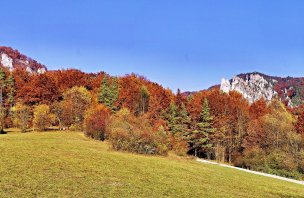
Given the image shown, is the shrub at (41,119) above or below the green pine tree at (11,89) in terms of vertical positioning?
below

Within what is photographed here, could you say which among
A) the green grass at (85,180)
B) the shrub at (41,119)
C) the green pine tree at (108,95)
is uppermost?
the green pine tree at (108,95)

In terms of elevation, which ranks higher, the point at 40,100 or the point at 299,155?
the point at 40,100

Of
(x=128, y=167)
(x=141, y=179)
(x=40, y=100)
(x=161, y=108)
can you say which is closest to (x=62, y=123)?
(x=40, y=100)

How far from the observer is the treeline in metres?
48.6

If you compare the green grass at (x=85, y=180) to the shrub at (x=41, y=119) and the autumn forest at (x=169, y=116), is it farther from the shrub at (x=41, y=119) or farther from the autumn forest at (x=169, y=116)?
the shrub at (x=41, y=119)

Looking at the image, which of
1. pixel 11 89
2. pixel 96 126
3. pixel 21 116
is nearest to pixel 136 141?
pixel 96 126

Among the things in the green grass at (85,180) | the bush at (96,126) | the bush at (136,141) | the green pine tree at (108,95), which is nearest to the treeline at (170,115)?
the green pine tree at (108,95)

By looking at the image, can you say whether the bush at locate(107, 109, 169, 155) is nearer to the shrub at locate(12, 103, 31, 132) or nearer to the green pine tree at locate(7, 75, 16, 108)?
the shrub at locate(12, 103, 31, 132)

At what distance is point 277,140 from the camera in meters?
52.7

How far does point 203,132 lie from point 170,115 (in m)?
7.80

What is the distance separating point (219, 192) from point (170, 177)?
12.4ft

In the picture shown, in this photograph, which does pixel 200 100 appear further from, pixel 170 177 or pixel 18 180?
pixel 18 180

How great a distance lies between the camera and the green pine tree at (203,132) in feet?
217

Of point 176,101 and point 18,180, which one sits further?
point 176,101
